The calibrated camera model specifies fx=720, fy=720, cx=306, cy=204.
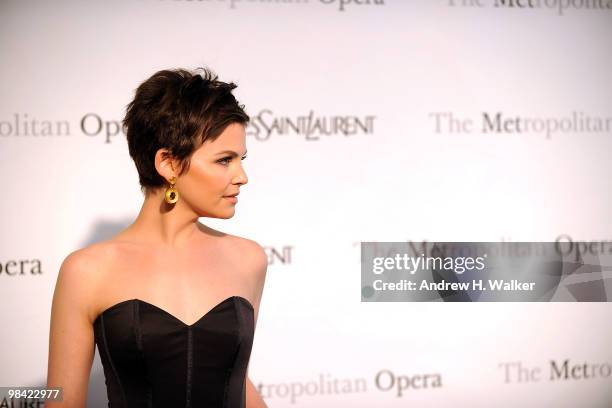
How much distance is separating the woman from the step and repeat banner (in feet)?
4.10

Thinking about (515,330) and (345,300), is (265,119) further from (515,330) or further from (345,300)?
(515,330)

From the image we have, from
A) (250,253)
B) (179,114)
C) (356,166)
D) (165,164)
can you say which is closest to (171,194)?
(165,164)

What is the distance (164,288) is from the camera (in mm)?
1669

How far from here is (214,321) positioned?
1665 mm

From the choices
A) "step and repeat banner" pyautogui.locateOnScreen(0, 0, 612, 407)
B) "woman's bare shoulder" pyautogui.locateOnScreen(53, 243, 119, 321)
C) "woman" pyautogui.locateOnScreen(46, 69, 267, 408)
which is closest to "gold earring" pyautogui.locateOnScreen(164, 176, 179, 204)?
"woman" pyautogui.locateOnScreen(46, 69, 267, 408)

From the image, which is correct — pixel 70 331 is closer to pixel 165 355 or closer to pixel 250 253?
pixel 165 355

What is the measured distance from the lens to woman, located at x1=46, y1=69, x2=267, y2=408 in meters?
1.59

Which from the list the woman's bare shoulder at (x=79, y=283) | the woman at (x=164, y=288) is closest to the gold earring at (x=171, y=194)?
the woman at (x=164, y=288)

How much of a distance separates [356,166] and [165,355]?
160 centimetres

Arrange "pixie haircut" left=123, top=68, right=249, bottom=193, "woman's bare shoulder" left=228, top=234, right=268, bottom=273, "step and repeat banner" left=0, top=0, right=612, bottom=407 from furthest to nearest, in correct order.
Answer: "step and repeat banner" left=0, top=0, right=612, bottom=407 → "woman's bare shoulder" left=228, top=234, right=268, bottom=273 → "pixie haircut" left=123, top=68, right=249, bottom=193

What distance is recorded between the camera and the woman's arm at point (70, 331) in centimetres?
159

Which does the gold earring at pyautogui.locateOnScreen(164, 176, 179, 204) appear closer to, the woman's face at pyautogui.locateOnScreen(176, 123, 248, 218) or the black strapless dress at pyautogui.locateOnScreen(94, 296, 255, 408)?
the woman's face at pyautogui.locateOnScreen(176, 123, 248, 218)

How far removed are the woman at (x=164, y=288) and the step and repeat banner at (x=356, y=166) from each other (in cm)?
125

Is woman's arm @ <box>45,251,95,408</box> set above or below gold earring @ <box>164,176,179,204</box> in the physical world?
below
